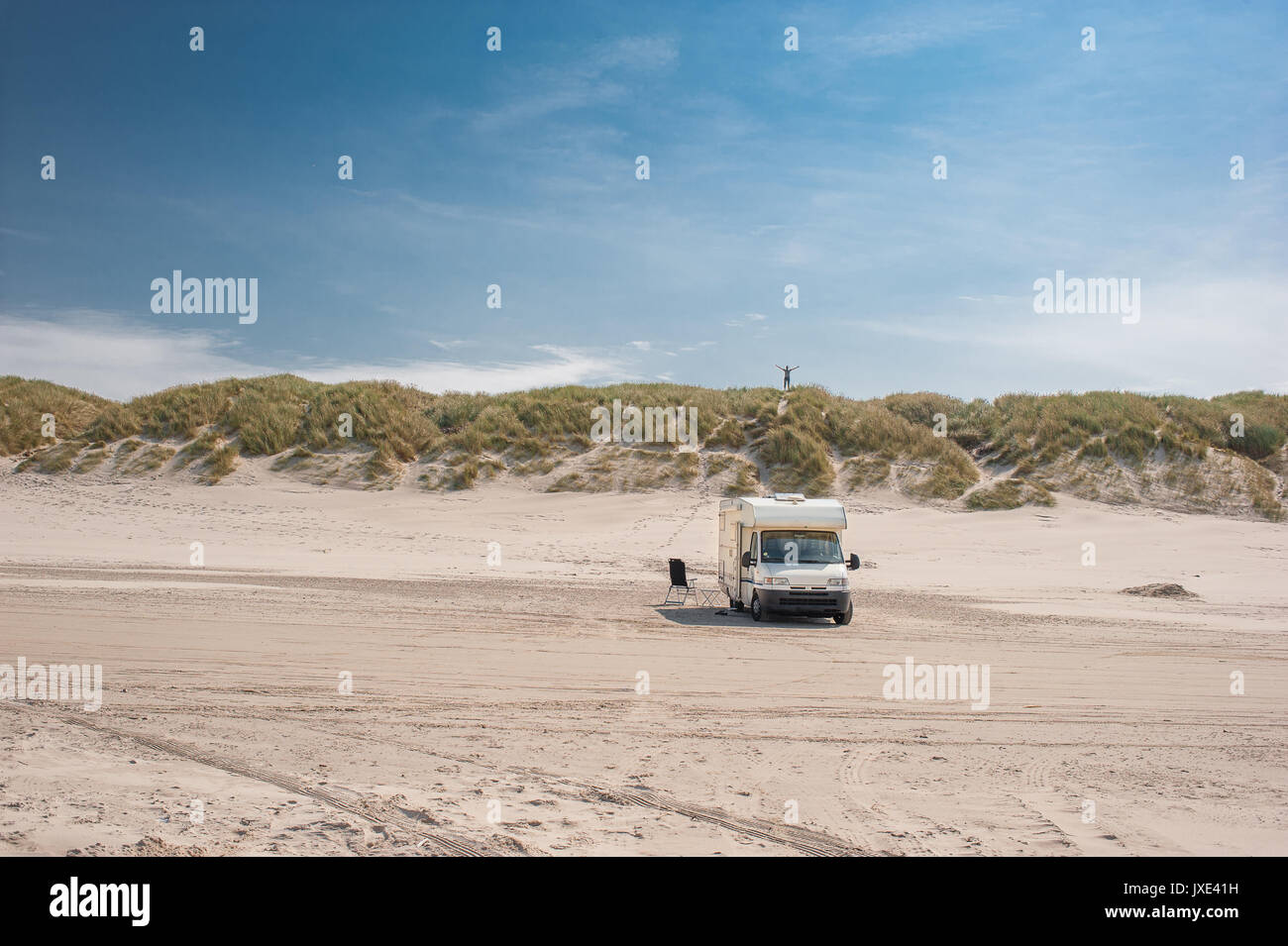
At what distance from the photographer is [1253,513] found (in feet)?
100

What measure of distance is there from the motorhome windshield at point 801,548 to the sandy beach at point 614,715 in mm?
1242

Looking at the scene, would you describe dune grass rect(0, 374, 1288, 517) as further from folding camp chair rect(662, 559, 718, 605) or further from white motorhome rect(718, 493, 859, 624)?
white motorhome rect(718, 493, 859, 624)

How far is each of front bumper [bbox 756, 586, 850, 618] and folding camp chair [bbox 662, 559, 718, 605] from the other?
2.12m

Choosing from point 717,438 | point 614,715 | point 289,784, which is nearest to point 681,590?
point 614,715

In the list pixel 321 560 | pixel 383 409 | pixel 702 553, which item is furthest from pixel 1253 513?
pixel 383 409

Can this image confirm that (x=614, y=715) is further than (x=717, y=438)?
No

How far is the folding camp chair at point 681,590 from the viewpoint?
17.7 meters

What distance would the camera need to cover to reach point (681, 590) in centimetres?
1977

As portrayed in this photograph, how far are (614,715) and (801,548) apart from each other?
8586 millimetres

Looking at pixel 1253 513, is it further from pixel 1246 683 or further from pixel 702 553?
pixel 1246 683

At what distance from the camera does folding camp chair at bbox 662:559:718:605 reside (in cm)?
1766

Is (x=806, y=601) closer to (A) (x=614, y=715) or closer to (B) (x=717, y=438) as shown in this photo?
(A) (x=614, y=715)

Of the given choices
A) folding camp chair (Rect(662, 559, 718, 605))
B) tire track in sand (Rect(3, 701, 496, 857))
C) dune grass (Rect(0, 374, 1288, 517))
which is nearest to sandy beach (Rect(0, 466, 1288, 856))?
tire track in sand (Rect(3, 701, 496, 857))
